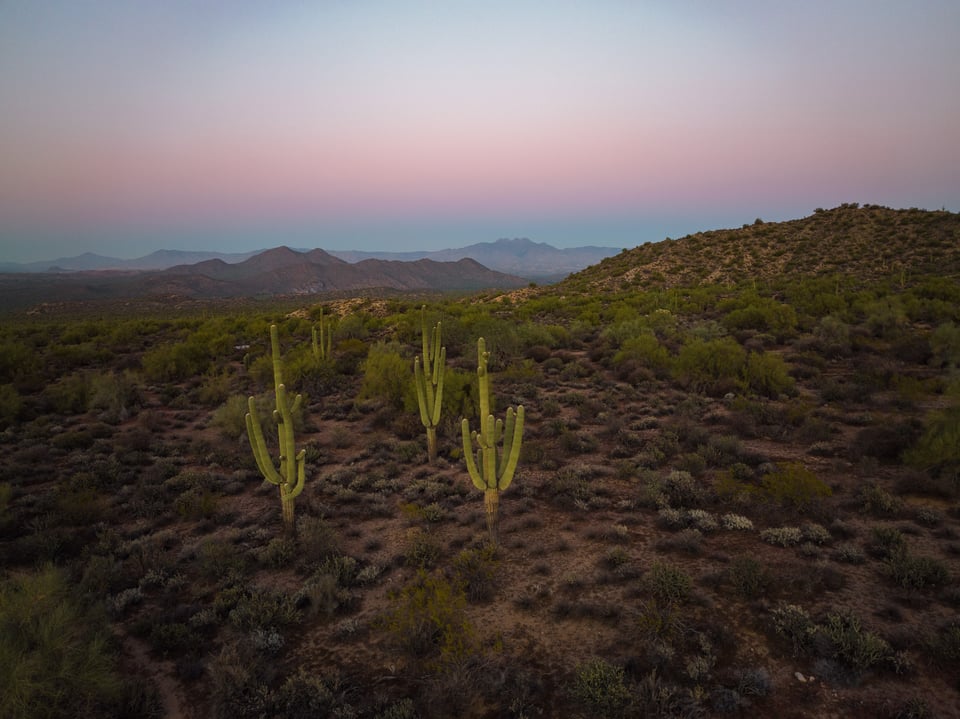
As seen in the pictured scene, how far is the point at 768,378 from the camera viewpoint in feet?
41.3

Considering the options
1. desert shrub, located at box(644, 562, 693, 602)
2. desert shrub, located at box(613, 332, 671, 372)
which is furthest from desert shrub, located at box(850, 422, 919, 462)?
desert shrub, located at box(613, 332, 671, 372)

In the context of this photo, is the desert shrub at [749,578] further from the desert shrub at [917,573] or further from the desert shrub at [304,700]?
the desert shrub at [304,700]

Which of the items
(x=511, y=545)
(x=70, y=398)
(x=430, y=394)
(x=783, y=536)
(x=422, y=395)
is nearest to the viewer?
(x=783, y=536)

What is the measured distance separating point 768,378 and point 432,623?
38.4 feet

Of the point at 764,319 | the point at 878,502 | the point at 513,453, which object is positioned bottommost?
the point at 878,502

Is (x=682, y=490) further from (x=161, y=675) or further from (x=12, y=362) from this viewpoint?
(x=12, y=362)

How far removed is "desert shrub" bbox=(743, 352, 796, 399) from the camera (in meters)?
12.4

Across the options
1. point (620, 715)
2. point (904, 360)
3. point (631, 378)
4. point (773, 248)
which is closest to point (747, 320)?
point (904, 360)

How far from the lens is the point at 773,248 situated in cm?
3784

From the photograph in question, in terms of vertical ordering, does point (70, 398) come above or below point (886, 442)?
below

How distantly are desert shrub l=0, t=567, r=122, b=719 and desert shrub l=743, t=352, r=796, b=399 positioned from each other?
14026 mm

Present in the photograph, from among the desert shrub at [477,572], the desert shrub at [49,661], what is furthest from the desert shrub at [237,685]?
the desert shrub at [477,572]

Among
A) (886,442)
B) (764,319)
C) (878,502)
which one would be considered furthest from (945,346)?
(878,502)

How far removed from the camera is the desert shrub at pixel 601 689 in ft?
13.1
